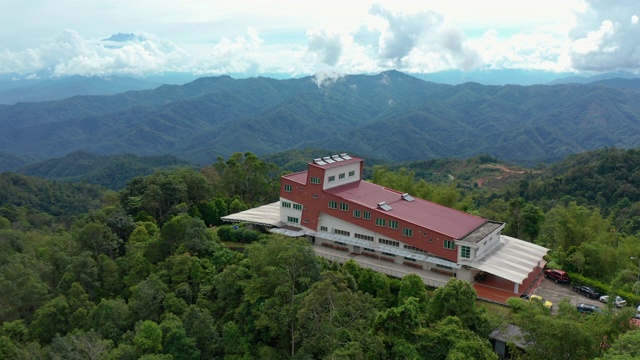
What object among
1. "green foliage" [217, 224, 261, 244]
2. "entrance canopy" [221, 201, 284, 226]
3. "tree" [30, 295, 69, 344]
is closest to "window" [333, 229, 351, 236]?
"entrance canopy" [221, 201, 284, 226]

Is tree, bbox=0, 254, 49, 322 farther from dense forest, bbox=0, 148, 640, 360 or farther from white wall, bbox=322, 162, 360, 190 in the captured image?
white wall, bbox=322, 162, 360, 190

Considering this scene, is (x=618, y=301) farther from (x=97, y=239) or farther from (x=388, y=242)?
(x=97, y=239)

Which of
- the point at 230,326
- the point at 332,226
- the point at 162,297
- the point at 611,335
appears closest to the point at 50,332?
the point at 162,297

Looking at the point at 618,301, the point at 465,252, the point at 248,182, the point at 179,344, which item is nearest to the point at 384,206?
the point at 465,252

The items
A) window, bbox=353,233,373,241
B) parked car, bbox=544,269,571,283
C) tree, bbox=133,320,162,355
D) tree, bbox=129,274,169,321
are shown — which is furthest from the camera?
window, bbox=353,233,373,241

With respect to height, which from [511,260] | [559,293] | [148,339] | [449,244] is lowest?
[148,339]

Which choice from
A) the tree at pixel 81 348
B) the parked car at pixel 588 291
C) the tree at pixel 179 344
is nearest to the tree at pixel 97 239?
the tree at pixel 81 348
